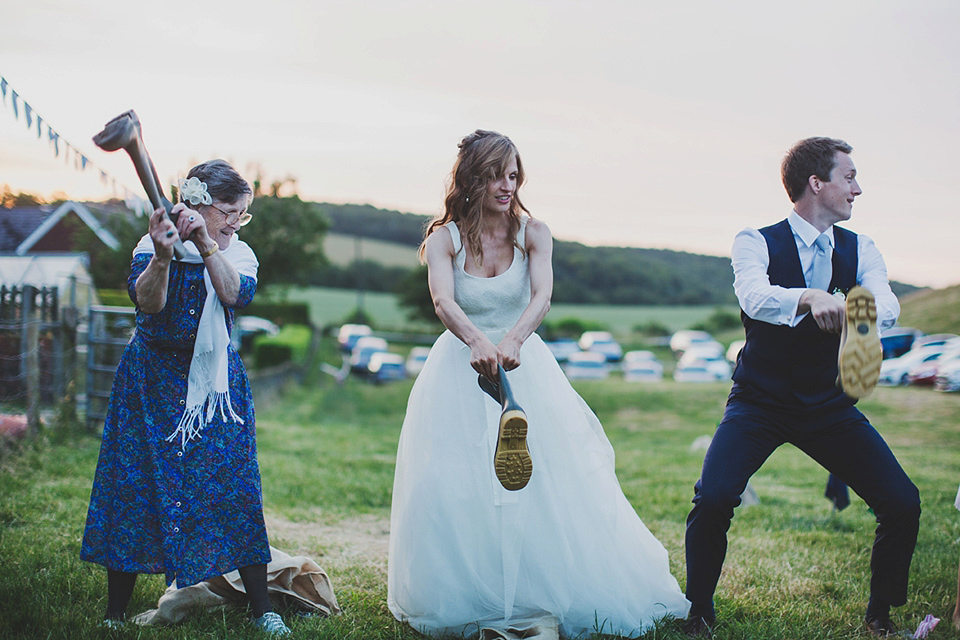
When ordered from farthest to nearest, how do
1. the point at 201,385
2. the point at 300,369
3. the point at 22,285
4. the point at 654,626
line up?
1. the point at 300,369
2. the point at 22,285
3. the point at 654,626
4. the point at 201,385

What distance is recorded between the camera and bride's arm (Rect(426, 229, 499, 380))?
3.47 meters

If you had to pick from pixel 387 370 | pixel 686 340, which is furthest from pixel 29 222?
pixel 686 340

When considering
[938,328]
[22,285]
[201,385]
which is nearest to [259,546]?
[201,385]

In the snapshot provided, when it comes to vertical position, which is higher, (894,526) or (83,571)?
(894,526)

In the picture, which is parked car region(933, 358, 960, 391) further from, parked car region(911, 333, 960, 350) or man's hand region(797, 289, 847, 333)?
man's hand region(797, 289, 847, 333)

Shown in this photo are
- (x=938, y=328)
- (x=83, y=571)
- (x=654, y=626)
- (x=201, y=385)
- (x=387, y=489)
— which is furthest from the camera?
(x=938, y=328)

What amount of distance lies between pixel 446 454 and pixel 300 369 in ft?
114

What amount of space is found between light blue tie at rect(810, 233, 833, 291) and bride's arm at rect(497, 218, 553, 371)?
4.13ft

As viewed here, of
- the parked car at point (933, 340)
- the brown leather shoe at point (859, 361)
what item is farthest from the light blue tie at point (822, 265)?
the parked car at point (933, 340)

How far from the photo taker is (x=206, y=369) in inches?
137

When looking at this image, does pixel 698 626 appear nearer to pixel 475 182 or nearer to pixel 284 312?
pixel 475 182

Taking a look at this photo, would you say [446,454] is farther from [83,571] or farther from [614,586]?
[83,571]

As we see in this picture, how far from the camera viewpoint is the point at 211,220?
3508 millimetres

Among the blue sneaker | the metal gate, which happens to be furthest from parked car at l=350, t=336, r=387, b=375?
the blue sneaker
